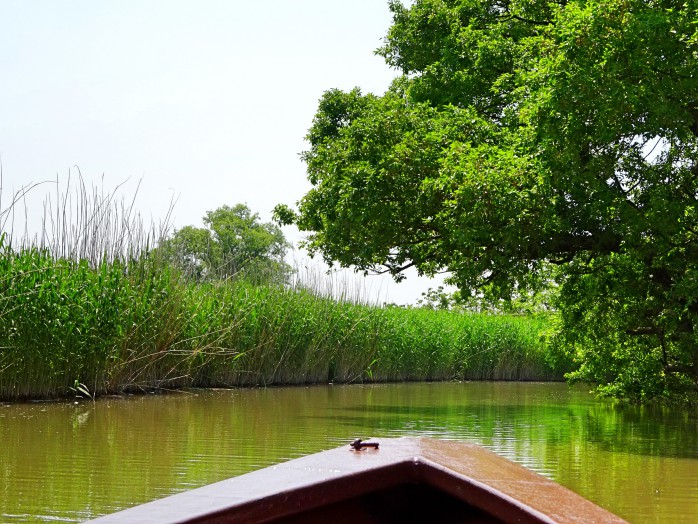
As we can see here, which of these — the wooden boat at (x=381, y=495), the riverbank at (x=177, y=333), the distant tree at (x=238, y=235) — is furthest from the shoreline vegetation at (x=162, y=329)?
the distant tree at (x=238, y=235)

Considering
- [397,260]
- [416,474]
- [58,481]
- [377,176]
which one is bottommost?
[58,481]

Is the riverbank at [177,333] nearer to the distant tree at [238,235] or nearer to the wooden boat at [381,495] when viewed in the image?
the wooden boat at [381,495]

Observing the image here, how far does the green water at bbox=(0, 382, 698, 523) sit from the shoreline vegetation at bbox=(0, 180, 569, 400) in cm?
64

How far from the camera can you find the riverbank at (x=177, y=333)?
13656 mm

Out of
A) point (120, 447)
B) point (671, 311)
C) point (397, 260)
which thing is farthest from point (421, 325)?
point (120, 447)

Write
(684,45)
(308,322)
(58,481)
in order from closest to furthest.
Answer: (58,481) < (684,45) < (308,322)

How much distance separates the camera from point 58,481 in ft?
24.1

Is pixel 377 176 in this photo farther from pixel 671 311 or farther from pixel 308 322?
pixel 308 322

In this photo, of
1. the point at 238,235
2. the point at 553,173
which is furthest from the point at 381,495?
the point at 238,235

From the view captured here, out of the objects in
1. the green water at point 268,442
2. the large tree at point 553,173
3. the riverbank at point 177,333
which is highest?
the large tree at point 553,173

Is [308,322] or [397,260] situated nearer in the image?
[397,260]

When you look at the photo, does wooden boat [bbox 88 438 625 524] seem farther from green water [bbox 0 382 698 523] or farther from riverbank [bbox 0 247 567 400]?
riverbank [bbox 0 247 567 400]

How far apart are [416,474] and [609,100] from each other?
971 centimetres

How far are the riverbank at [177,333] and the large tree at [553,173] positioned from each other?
222 centimetres
